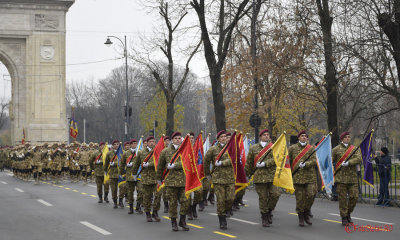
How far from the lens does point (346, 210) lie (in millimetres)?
12656

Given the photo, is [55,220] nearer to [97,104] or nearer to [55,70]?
[55,70]

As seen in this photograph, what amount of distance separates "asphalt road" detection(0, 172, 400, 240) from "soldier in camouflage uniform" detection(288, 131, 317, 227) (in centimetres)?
41

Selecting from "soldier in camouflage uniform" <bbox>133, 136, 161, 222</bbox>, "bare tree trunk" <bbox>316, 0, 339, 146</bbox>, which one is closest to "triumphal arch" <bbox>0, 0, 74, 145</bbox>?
"bare tree trunk" <bbox>316, 0, 339, 146</bbox>

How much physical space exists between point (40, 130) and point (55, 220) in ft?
123

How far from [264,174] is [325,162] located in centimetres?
192

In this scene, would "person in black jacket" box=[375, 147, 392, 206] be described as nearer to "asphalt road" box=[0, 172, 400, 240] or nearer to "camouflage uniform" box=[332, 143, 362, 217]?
"asphalt road" box=[0, 172, 400, 240]

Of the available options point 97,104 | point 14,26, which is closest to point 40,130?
point 14,26

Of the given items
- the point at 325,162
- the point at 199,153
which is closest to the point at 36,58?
the point at 199,153

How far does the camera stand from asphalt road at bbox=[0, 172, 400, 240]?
11.8m

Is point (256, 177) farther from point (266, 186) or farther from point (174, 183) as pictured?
point (174, 183)

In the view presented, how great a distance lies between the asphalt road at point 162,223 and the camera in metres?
11.8

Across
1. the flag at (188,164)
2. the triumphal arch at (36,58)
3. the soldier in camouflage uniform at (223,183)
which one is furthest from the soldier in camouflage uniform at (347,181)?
the triumphal arch at (36,58)

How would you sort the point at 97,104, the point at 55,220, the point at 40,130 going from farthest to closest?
the point at 97,104, the point at 40,130, the point at 55,220

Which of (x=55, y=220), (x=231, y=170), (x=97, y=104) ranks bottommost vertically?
(x=55, y=220)
